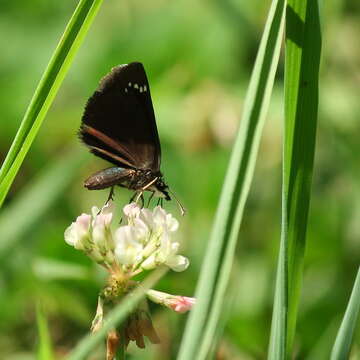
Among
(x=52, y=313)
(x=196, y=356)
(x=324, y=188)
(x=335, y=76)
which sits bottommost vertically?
(x=52, y=313)

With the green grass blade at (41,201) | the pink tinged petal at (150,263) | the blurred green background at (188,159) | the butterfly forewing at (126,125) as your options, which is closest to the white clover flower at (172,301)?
the pink tinged petal at (150,263)

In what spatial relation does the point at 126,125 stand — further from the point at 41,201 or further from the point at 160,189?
the point at 41,201

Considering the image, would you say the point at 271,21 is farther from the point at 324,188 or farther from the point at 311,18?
the point at 324,188

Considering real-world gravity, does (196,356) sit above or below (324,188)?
below

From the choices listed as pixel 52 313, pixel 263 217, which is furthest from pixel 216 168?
pixel 52 313

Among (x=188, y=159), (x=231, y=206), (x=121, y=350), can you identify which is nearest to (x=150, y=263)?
(x=121, y=350)

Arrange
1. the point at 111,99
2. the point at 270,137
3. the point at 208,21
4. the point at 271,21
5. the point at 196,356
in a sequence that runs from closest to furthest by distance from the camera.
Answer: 1. the point at 196,356
2. the point at 271,21
3. the point at 111,99
4. the point at 270,137
5. the point at 208,21
